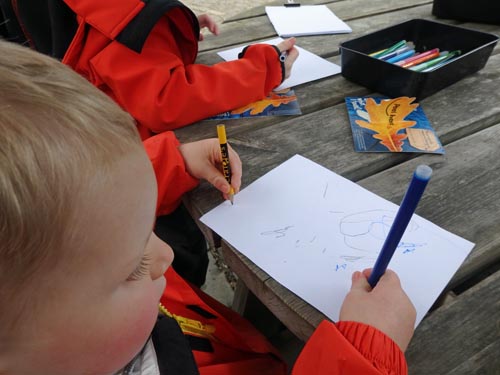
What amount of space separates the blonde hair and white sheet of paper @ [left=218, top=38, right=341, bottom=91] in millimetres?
680

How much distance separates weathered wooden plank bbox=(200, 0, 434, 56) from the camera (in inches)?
49.0

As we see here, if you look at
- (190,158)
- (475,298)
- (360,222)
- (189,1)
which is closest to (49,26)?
(190,158)

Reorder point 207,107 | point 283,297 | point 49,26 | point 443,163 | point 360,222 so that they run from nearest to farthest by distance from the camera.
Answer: point 283,297 < point 360,222 < point 443,163 < point 207,107 < point 49,26

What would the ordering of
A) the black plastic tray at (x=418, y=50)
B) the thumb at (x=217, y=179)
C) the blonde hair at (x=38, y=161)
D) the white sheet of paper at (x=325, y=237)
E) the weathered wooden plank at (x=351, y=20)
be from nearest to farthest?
1. the blonde hair at (x=38, y=161)
2. the white sheet of paper at (x=325, y=237)
3. the thumb at (x=217, y=179)
4. the black plastic tray at (x=418, y=50)
5. the weathered wooden plank at (x=351, y=20)

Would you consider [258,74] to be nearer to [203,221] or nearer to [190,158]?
[190,158]

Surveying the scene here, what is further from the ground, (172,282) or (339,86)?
(339,86)

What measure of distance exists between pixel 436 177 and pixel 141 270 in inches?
19.8

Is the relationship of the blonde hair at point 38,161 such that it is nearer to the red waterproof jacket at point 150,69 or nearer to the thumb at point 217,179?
the thumb at point 217,179

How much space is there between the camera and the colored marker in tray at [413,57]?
97 cm

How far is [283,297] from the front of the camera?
525 mm

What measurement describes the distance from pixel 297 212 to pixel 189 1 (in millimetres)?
3177

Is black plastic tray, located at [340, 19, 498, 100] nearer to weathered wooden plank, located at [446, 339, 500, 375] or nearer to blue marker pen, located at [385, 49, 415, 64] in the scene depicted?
blue marker pen, located at [385, 49, 415, 64]

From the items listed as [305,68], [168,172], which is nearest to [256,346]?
[168,172]

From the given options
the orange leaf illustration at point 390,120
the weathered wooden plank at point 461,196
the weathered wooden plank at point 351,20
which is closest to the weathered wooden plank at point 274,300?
the weathered wooden plank at point 461,196
